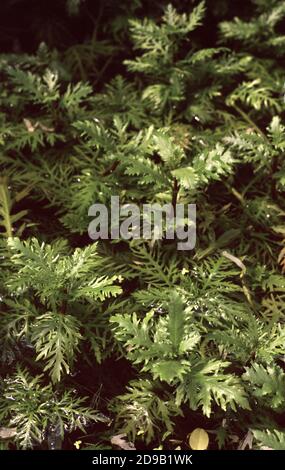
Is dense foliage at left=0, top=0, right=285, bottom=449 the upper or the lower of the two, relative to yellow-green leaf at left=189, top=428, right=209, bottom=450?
upper

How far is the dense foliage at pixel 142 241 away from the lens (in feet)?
5.62

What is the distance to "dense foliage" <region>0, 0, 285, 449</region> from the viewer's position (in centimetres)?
→ 171

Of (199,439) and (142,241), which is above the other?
(142,241)

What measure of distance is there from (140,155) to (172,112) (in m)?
0.40

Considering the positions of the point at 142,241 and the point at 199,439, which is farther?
the point at 142,241

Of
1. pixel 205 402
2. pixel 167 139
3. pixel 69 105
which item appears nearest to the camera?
pixel 205 402

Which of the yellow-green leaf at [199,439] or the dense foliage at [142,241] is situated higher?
the dense foliage at [142,241]

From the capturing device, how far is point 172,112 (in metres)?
2.51

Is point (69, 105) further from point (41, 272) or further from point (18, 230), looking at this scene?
point (41, 272)

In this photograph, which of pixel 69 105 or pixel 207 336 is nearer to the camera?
pixel 207 336

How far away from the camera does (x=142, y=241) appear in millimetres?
2111
